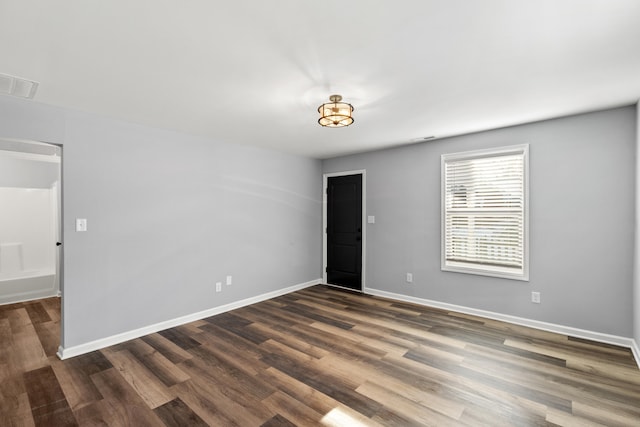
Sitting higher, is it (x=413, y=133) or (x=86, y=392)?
(x=413, y=133)

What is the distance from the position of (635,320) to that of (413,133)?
2980 mm

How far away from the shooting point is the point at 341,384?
2.44 metres

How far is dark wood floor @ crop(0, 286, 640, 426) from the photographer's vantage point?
6.78 feet

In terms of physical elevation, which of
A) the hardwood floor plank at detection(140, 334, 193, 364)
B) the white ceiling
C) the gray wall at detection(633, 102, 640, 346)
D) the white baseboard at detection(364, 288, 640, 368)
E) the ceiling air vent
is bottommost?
the hardwood floor plank at detection(140, 334, 193, 364)

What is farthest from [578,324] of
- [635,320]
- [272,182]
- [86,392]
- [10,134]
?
[10,134]

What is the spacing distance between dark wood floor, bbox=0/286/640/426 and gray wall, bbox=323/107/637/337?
353 mm

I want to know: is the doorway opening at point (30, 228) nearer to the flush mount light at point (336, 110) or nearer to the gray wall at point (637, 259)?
the flush mount light at point (336, 110)

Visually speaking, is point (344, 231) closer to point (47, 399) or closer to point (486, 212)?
point (486, 212)

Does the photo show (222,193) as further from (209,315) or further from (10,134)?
(10,134)

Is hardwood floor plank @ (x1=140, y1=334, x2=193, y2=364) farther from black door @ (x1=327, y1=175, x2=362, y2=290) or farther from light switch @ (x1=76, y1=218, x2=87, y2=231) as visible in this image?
black door @ (x1=327, y1=175, x2=362, y2=290)

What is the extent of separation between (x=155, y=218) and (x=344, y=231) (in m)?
3.10

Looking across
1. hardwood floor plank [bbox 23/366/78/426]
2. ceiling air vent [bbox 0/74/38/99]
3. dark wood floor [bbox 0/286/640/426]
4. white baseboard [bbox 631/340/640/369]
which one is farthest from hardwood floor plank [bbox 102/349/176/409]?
white baseboard [bbox 631/340/640/369]

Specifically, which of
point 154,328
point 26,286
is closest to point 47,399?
point 154,328

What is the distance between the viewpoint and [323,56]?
201cm
